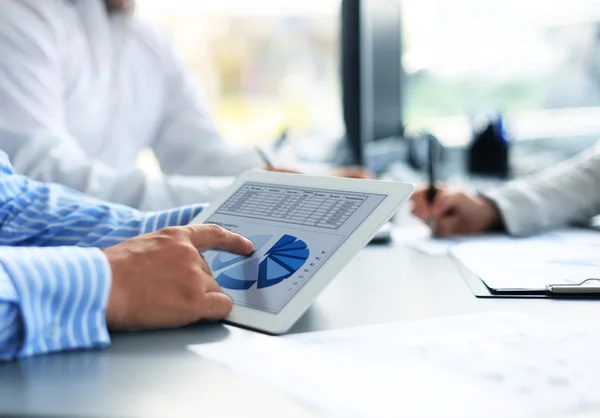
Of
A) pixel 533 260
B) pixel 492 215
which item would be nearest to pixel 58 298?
pixel 533 260

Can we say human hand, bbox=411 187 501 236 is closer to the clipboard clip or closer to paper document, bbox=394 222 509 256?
paper document, bbox=394 222 509 256

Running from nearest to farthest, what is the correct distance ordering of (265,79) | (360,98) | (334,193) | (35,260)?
(35,260), (334,193), (360,98), (265,79)

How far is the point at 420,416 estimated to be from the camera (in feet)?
1.44

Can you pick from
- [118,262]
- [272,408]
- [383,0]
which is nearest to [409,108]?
[383,0]

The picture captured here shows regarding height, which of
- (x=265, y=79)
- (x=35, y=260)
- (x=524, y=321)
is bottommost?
(x=265, y=79)

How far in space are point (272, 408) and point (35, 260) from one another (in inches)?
10.2

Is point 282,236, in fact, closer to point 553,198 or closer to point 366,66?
point 553,198

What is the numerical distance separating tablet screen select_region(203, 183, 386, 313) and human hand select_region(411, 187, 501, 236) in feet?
1.56

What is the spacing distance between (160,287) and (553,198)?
32.8 inches

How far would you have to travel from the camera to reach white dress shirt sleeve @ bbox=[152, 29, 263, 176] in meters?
1.60

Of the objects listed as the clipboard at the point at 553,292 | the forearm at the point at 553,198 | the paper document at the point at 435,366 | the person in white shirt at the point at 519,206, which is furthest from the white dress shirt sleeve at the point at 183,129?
the paper document at the point at 435,366

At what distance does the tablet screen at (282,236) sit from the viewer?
665 mm

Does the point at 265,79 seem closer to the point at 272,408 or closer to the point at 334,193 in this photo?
the point at 334,193

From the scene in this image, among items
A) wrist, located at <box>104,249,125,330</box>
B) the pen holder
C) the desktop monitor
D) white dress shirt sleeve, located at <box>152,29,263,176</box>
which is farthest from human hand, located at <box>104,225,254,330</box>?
the pen holder
